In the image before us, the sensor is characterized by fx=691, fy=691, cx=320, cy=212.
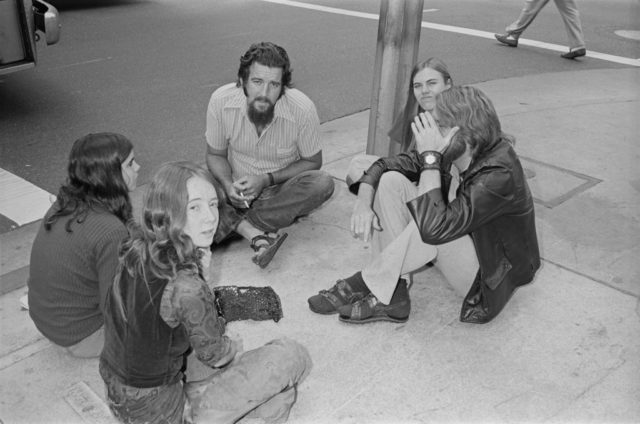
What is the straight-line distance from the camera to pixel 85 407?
2.80m

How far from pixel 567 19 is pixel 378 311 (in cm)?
745

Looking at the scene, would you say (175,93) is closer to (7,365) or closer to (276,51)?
(276,51)

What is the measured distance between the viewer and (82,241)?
2.67 metres

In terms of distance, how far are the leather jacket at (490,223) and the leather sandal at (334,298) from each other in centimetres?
55

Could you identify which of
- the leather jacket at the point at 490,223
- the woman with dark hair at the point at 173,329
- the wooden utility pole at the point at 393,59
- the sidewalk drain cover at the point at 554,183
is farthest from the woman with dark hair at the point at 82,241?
the sidewalk drain cover at the point at 554,183

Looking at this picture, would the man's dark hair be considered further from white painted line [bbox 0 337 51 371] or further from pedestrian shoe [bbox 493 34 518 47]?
pedestrian shoe [bbox 493 34 518 47]

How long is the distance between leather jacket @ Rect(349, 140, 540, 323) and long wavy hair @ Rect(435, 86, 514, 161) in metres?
0.05

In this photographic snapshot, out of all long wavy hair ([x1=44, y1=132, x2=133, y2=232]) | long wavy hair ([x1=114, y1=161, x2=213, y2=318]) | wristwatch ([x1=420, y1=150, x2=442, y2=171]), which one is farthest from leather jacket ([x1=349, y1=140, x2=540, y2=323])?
long wavy hair ([x1=44, y1=132, x2=133, y2=232])

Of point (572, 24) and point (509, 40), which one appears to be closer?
point (572, 24)

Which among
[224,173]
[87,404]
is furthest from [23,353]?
[224,173]

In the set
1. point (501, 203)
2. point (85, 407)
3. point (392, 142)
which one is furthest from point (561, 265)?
point (85, 407)

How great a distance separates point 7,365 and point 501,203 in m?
2.30

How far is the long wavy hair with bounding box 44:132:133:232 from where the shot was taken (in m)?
2.74

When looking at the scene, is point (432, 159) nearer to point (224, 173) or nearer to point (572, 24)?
point (224, 173)
